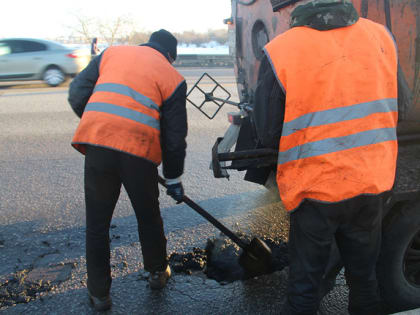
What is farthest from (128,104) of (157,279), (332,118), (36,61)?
(36,61)

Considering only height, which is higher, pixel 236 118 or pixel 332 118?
pixel 332 118

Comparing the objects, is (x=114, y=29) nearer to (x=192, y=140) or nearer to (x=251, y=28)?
(x=192, y=140)

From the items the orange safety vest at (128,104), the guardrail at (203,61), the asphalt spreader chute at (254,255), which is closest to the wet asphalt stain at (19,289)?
the orange safety vest at (128,104)

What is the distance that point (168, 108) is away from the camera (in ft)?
7.13

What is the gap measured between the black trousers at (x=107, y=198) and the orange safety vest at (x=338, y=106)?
37.6 inches

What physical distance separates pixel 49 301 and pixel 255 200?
2.13 meters

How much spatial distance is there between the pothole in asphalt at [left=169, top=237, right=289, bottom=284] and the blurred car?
954cm

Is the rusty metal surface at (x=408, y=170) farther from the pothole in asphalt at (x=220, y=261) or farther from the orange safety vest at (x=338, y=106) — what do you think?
the pothole in asphalt at (x=220, y=261)

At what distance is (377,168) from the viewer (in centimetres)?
162

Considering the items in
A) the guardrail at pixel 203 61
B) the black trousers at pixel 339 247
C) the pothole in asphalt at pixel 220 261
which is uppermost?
the guardrail at pixel 203 61

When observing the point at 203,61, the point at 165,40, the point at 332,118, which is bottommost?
the point at 332,118

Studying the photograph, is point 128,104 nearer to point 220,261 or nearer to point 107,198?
point 107,198

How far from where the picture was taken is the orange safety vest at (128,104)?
2.06 meters

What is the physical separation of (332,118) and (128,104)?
110cm
